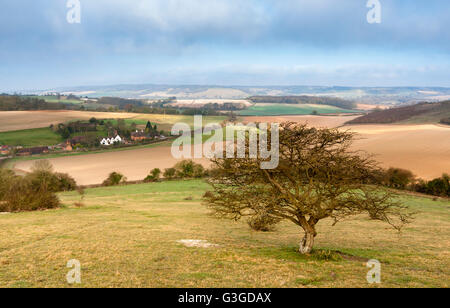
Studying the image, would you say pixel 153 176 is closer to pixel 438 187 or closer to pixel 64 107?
pixel 438 187

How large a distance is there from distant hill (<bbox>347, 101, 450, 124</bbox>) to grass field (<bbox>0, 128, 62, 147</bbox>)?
94580 millimetres

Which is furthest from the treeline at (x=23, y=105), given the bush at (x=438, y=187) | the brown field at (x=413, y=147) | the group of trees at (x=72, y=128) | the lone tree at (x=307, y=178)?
the bush at (x=438, y=187)

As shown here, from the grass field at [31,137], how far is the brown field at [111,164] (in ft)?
45.7

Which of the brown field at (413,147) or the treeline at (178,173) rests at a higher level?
the brown field at (413,147)

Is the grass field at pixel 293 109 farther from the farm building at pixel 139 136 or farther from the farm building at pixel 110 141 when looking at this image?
the farm building at pixel 110 141

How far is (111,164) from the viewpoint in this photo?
71.4m

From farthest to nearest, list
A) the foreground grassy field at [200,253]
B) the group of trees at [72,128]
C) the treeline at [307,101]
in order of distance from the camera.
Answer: the treeline at [307,101], the group of trees at [72,128], the foreground grassy field at [200,253]

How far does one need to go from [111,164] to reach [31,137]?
107 ft

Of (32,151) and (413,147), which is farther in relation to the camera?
(32,151)

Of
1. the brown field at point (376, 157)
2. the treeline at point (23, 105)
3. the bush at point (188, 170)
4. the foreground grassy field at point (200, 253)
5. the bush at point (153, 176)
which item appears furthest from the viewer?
the treeline at point (23, 105)

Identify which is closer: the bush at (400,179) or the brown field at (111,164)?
the bush at (400,179)

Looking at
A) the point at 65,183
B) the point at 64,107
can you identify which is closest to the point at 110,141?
the point at 65,183

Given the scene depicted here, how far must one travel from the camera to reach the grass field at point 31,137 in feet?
269
